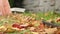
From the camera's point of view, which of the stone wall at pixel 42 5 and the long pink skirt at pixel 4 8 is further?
the stone wall at pixel 42 5

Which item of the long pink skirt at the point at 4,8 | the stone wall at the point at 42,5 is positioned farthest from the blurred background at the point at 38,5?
the long pink skirt at the point at 4,8

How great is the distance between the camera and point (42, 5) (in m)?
6.96

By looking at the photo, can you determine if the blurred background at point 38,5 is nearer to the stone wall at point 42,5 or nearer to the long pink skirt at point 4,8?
the stone wall at point 42,5

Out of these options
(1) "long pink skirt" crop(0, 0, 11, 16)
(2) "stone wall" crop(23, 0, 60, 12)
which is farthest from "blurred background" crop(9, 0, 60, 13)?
(1) "long pink skirt" crop(0, 0, 11, 16)

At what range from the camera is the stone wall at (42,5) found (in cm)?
630

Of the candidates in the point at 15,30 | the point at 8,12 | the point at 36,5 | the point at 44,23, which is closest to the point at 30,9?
the point at 36,5

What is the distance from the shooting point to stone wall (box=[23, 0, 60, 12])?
6304 millimetres

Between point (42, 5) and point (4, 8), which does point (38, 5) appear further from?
point (4, 8)

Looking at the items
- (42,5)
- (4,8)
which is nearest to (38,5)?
(42,5)

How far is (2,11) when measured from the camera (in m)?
5.84

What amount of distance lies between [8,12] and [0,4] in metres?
0.30

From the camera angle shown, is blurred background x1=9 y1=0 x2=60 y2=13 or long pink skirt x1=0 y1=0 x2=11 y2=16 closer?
long pink skirt x1=0 y1=0 x2=11 y2=16

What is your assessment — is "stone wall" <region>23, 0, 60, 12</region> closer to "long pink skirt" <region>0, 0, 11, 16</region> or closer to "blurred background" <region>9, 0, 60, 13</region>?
"blurred background" <region>9, 0, 60, 13</region>

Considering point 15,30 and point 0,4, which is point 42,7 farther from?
point 15,30
